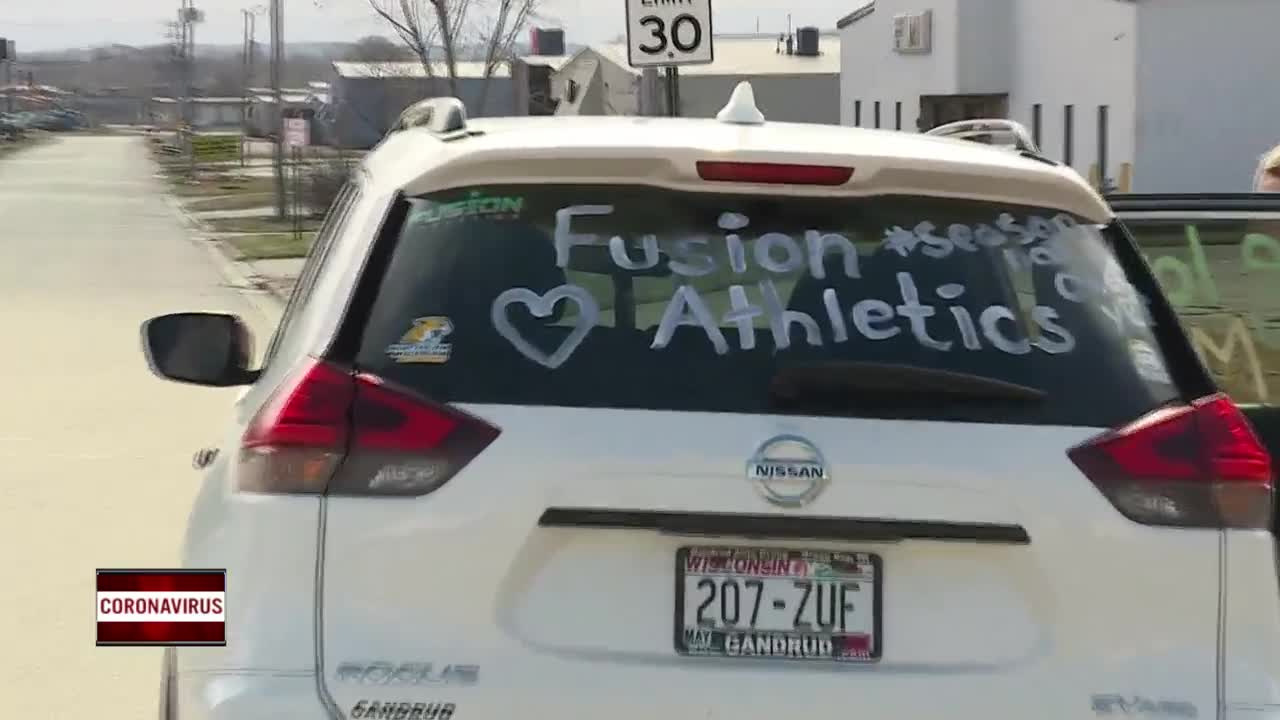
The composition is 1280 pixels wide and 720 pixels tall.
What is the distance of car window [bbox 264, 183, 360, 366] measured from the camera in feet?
13.3

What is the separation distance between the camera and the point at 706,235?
137 inches

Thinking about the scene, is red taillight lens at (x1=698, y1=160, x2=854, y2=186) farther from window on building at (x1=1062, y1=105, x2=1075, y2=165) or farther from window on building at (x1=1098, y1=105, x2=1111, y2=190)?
window on building at (x1=1062, y1=105, x2=1075, y2=165)

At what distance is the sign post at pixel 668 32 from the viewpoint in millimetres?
12023

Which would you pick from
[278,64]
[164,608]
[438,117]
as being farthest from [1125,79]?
[164,608]

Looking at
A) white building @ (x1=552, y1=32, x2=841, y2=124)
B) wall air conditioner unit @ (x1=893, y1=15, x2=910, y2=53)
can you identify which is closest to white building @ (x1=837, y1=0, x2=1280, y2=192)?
wall air conditioner unit @ (x1=893, y1=15, x2=910, y2=53)

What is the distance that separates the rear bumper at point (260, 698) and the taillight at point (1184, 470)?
4.41 ft

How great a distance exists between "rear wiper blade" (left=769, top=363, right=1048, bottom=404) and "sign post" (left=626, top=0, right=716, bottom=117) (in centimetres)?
888

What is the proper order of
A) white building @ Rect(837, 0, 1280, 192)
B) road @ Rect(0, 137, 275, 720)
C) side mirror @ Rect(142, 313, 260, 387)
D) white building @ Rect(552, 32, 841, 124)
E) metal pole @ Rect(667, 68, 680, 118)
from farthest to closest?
white building @ Rect(552, 32, 841, 124) → white building @ Rect(837, 0, 1280, 192) → metal pole @ Rect(667, 68, 680, 118) → road @ Rect(0, 137, 275, 720) → side mirror @ Rect(142, 313, 260, 387)

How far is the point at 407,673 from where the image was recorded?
322cm

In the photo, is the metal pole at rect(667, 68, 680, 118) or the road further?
the metal pole at rect(667, 68, 680, 118)

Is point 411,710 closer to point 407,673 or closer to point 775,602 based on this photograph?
point 407,673

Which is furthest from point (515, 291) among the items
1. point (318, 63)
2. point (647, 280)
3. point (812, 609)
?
point (318, 63)

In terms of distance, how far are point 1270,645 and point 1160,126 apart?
26565 millimetres

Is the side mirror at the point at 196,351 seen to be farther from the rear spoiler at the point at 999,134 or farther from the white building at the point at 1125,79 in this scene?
the white building at the point at 1125,79
